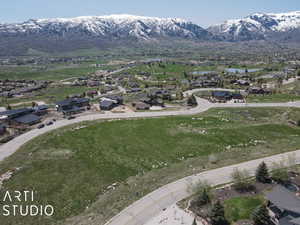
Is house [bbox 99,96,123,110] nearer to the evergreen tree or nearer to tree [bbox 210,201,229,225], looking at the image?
the evergreen tree

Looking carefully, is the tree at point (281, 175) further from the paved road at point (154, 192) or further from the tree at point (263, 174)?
the paved road at point (154, 192)

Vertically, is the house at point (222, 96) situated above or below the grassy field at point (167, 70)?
below

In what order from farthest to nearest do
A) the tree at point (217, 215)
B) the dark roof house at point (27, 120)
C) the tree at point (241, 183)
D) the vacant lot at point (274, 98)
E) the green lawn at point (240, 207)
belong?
1. the vacant lot at point (274, 98)
2. the dark roof house at point (27, 120)
3. the tree at point (241, 183)
4. the green lawn at point (240, 207)
5. the tree at point (217, 215)

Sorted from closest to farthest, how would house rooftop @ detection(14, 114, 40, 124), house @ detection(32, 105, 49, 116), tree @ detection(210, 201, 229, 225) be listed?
tree @ detection(210, 201, 229, 225) → house rooftop @ detection(14, 114, 40, 124) → house @ detection(32, 105, 49, 116)

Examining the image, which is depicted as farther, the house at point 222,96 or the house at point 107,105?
the house at point 222,96

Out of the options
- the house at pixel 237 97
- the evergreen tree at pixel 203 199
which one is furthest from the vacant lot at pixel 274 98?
the evergreen tree at pixel 203 199

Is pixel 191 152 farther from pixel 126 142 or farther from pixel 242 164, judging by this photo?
pixel 126 142

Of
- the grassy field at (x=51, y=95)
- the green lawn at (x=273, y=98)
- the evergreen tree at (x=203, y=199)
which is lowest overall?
the grassy field at (x=51, y=95)

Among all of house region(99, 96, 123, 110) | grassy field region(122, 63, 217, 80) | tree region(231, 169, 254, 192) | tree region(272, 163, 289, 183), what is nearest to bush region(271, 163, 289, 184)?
tree region(272, 163, 289, 183)
